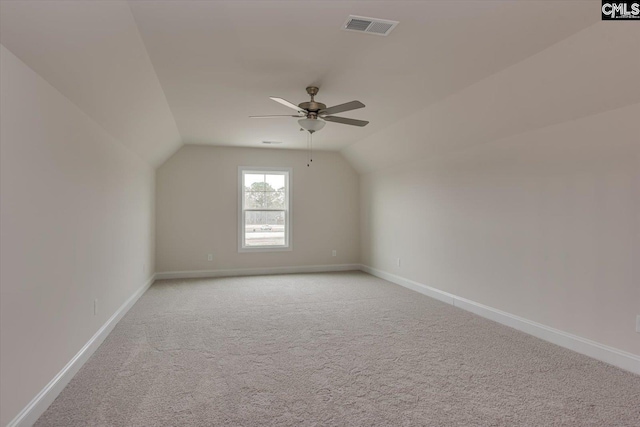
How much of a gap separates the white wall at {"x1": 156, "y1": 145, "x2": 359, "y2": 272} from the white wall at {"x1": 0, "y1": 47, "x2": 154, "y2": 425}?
9.32 ft

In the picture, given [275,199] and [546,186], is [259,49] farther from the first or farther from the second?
[275,199]

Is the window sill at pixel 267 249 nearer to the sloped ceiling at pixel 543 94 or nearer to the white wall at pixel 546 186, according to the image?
the white wall at pixel 546 186

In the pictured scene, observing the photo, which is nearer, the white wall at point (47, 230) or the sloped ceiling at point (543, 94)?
the white wall at point (47, 230)

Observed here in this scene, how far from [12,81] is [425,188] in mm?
4780

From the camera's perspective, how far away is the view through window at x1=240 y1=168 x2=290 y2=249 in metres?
7.23

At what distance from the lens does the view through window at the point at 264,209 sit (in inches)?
285

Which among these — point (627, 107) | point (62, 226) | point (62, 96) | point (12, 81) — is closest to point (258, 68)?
point (62, 96)

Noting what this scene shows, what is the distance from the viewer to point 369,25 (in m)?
2.48

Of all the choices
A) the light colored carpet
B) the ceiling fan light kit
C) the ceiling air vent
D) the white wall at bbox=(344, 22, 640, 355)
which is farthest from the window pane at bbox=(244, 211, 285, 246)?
the ceiling air vent

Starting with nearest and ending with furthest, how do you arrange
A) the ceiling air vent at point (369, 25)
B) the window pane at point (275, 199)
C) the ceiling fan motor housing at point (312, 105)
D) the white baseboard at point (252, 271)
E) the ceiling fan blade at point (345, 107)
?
1. the ceiling air vent at point (369, 25)
2. the ceiling fan blade at point (345, 107)
3. the ceiling fan motor housing at point (312, 105)
4. the white baseboard at point (252, 271)
5. the window pane at point (275, 199)

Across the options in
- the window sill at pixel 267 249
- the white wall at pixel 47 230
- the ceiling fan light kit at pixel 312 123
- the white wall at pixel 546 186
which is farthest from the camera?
the window sill at pixel 267 249

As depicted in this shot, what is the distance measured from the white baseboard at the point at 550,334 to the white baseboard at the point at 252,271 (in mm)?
2435

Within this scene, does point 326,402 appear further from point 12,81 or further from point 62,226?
point 12,81

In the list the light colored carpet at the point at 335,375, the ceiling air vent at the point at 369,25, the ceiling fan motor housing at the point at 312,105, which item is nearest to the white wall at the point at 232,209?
the light colored carpet at the point at 335,375
